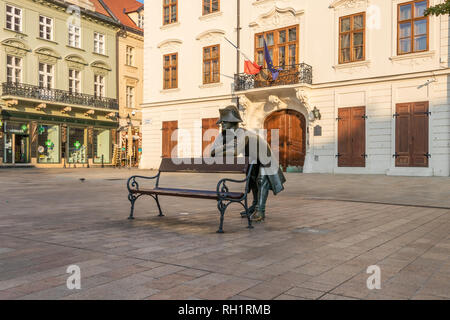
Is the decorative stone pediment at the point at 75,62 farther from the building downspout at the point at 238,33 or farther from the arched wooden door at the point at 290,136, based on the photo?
the arched wooden door at the point at 290,136

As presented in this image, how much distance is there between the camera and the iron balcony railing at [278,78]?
70.2 ft

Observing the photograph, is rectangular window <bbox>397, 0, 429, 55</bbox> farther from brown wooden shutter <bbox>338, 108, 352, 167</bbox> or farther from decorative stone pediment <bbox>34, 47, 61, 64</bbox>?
decorative stone pediment <bbox>34, 47, 61, 64</bbox>

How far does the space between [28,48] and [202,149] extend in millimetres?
15468

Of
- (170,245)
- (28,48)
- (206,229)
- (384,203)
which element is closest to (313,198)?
(384,203)

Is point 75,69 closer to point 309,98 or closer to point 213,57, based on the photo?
point 213,57

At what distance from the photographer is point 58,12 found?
3316 centimetres

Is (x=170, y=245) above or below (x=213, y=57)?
below

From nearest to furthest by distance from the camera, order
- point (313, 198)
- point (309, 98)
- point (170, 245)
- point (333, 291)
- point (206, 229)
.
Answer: point (333, 291) → point (170, 245) → point (206, 229) → point (313, 198) → point (309, 98)

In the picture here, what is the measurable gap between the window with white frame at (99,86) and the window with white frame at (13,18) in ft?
24.5

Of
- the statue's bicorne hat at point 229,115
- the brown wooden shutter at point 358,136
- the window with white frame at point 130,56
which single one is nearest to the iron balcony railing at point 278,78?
the brown wooden shutter at point 358,136

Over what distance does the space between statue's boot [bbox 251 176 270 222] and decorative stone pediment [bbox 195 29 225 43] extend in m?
19.6

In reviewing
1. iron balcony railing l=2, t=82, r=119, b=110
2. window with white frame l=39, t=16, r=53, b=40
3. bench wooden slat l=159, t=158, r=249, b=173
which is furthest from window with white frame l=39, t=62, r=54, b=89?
bench wooden slat l=159, t=158, r=249, b=173

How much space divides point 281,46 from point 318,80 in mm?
2919

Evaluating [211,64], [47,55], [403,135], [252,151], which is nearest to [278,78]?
[211,64]
